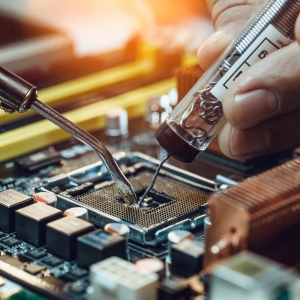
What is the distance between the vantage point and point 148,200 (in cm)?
125

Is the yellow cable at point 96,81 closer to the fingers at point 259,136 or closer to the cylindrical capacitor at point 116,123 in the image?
the cylindrical capacitor at point 116,123

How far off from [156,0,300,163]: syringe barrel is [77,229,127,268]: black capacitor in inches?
9.1

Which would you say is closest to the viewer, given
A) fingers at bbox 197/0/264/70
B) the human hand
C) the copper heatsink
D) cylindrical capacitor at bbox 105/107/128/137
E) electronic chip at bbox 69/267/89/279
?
the copper heatsink

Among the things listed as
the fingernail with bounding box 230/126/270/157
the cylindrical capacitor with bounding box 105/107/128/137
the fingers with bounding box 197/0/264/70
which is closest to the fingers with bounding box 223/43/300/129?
the fingernail with bounding box 230/126/270/157

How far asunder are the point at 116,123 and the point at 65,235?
690 mm

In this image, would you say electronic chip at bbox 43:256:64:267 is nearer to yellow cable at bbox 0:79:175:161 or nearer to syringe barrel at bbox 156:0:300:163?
syringe barrel at bbox 156:0:300:163

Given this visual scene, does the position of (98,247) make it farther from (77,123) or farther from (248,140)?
(77,123)

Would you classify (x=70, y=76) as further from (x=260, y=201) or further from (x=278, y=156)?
(x=260, y=201)

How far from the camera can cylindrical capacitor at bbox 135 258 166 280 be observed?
3.12 ft

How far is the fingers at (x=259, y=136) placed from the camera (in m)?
1.26

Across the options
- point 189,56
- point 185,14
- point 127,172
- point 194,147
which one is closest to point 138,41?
point 189,56

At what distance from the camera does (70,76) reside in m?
1.83

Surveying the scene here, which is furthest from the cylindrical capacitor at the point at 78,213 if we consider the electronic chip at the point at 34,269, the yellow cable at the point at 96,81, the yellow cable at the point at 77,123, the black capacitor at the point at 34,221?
the yellow cable at the point at 96,81

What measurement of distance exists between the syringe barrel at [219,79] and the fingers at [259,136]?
3 centimetres
